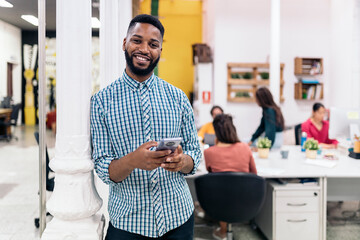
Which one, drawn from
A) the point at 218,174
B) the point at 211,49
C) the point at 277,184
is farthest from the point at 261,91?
the point at 211,49

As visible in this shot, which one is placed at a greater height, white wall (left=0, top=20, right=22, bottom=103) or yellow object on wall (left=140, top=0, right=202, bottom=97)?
yellow object on wall (left=140, top=0, right=202, bottom=97)

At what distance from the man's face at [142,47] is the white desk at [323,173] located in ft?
5.98

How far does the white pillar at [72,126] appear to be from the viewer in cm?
153

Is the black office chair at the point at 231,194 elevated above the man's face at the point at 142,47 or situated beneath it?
situated beneath

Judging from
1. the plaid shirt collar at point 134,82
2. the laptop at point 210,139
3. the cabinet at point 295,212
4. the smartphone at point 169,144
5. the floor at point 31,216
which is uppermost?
the plaid shirt collar at point 134,82

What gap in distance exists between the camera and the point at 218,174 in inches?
98.1

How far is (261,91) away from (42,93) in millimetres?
3000

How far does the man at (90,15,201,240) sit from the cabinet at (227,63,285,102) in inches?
215

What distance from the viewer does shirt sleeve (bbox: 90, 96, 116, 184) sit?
53.0 inches

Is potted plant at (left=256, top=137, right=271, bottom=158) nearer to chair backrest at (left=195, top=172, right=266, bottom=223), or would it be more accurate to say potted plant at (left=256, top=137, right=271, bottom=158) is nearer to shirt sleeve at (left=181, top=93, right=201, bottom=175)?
chair backrest at (left=195, top=172, right=266, bottom=223)

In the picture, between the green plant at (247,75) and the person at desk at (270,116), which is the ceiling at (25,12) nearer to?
the person at desk at (270,116)

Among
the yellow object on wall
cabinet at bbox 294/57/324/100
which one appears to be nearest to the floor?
cabinet at bbox 294/57/324/100

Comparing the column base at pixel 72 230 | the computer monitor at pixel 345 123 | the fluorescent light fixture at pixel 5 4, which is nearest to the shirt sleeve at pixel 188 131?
the column base at pixel 72 230

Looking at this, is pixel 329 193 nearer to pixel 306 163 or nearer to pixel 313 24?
pixel 306 163
